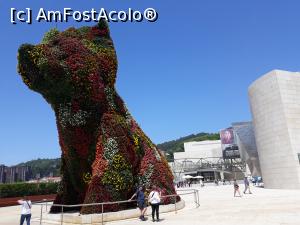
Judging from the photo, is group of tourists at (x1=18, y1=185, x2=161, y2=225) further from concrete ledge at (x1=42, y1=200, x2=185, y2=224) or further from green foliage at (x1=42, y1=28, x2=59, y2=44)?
green foliage at (x1=42, y1=28, x2=59, y2=44)

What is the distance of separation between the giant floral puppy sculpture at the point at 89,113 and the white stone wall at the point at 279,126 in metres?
20.4

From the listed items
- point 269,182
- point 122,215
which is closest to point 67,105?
point 122,215

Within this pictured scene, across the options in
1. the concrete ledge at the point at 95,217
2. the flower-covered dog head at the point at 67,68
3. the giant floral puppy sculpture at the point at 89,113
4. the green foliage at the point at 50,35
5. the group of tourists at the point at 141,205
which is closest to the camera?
the group of tourists at the point at 141,205

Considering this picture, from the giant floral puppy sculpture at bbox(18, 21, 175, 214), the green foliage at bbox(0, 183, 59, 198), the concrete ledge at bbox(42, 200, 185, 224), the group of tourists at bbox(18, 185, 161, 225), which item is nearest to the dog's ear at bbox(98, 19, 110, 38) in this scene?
the giant floral puppy sculpture at bbox(18, 21, 175, 214)

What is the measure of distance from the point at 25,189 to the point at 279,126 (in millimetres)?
27598

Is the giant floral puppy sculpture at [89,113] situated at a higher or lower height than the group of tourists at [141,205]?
higher

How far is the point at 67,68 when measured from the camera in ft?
44.4

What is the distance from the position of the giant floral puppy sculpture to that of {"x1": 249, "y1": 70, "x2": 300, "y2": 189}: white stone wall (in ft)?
66.9

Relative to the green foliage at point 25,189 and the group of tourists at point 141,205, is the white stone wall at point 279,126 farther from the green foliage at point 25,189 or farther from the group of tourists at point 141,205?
the green foliage at point 25,189

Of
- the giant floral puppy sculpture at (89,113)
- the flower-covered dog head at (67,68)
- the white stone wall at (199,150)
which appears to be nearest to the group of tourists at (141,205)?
the giant floral puppy sculpture at (89,113)

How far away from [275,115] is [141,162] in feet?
70.8

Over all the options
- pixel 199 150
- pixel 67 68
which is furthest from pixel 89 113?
pixel 199 150

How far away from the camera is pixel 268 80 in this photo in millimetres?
33031

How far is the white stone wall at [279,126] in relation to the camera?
30.8 meters
